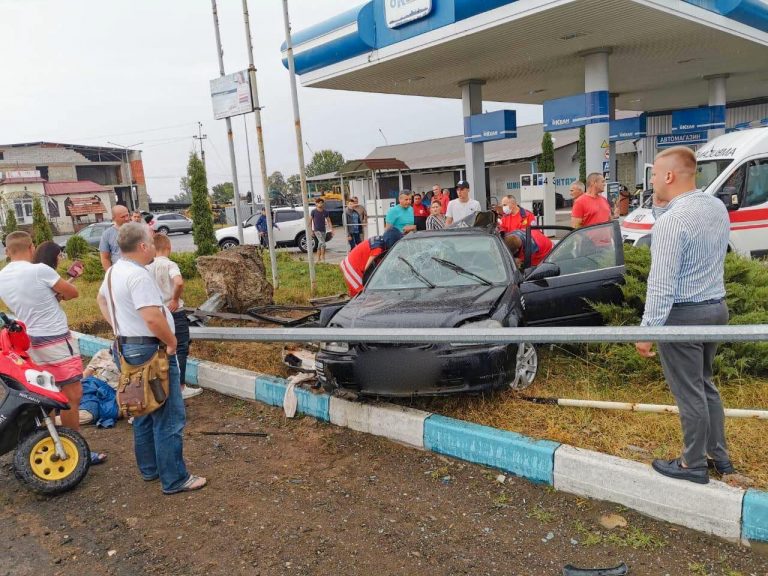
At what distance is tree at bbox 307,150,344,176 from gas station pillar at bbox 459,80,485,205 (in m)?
74.6

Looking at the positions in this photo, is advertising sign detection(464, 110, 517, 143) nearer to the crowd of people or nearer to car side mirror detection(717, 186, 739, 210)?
car side mirror detection(717, 186, 739, 210)

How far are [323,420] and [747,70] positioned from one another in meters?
21.1

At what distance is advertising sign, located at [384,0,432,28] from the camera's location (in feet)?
40.8

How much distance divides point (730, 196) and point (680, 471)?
7.29 metres

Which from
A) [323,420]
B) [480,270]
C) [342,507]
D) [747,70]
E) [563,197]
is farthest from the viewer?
[563,197]

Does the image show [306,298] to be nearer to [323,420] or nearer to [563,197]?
[323,420]

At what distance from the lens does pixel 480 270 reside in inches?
216

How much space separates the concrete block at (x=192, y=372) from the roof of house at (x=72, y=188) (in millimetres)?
56376

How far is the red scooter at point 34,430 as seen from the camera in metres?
3.84

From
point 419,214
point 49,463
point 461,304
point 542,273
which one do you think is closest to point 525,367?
point 461,304

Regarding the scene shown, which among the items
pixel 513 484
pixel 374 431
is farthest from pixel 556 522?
pixel 374 431

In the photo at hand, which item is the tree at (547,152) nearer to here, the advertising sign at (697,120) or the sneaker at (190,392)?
the advertising sign at (697,120)

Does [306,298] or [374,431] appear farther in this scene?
[306,298]

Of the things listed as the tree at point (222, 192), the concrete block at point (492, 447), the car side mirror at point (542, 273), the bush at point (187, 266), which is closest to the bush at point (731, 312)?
the car side mirror at point (542, 273)
